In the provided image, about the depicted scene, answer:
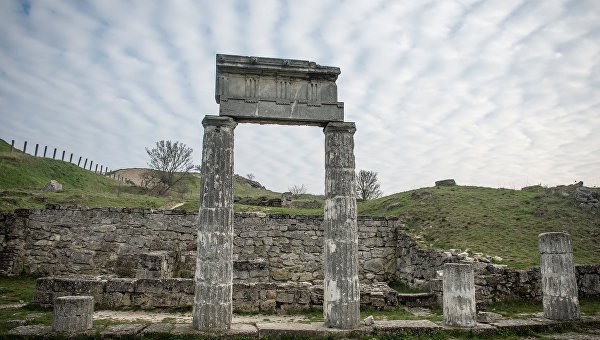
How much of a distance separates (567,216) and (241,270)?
15.1 meters

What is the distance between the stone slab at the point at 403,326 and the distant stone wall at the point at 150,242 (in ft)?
25.1

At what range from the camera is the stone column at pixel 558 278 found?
10.5 metres

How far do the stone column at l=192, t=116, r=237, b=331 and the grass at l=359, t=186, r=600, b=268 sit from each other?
1050 centimetres

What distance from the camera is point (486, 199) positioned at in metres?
21.8

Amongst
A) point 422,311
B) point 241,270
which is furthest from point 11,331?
point 422,311

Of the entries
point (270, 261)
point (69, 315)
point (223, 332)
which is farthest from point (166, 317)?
point (270, 261)

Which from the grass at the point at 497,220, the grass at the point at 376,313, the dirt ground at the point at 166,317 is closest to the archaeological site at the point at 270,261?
the grass at the point at 376,313

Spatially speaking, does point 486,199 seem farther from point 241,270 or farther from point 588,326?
point 241,270

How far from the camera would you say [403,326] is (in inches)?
365

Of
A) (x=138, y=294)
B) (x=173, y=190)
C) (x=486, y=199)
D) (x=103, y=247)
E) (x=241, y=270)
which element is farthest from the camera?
(x=173, y=190)

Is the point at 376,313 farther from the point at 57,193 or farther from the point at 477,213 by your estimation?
the point at 57,193

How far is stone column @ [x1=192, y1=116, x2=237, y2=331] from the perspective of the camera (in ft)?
28.9

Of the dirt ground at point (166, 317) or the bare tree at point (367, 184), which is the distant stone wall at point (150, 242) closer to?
the dirt ground at point (166, 317)

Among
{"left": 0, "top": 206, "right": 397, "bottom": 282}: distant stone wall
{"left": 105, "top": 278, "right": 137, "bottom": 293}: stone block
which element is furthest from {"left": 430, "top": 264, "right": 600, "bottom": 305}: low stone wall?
{"left": 105, "top": 278, "right": 137, "bottom": 293}: stone block
